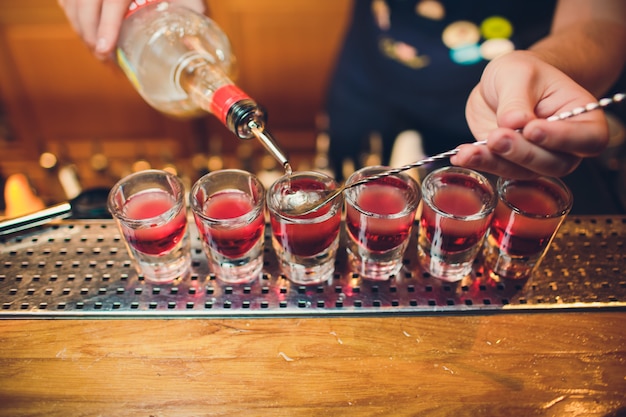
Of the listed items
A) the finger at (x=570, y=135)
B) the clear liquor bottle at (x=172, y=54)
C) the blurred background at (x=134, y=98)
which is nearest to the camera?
the finger at (x=570, y=135)

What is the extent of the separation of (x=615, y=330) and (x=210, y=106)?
1033 millimetres

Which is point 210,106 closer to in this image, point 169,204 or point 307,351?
point 169,204

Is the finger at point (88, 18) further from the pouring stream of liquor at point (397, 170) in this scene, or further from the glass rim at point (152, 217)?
the pouring stream of liquor at point (397, 170)

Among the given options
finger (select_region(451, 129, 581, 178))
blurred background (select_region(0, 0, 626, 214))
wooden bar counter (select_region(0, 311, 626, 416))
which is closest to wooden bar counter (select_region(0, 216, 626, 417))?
wooden bar counter (select_region(0, 311, 626, 416))

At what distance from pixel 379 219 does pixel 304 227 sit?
16 cm

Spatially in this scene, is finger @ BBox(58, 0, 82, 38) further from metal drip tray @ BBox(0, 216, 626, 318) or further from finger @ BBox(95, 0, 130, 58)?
metal drip tray @ BBox(0, 216, 626, 318)

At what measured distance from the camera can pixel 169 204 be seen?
118cm

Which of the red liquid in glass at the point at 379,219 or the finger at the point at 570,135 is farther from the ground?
the finger at the point at 570,135

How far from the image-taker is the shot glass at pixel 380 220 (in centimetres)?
111

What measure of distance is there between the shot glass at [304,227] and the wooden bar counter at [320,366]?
0.13m

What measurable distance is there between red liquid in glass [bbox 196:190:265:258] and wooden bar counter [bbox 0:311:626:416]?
0.17 metres

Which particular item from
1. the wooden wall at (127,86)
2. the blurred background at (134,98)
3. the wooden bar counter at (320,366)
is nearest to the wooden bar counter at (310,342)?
the wooden bar counter at (320,366)

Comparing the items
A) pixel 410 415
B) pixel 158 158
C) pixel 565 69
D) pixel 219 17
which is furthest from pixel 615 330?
pixel 158 158

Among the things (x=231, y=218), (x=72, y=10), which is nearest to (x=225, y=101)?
(x=231, y=218)
